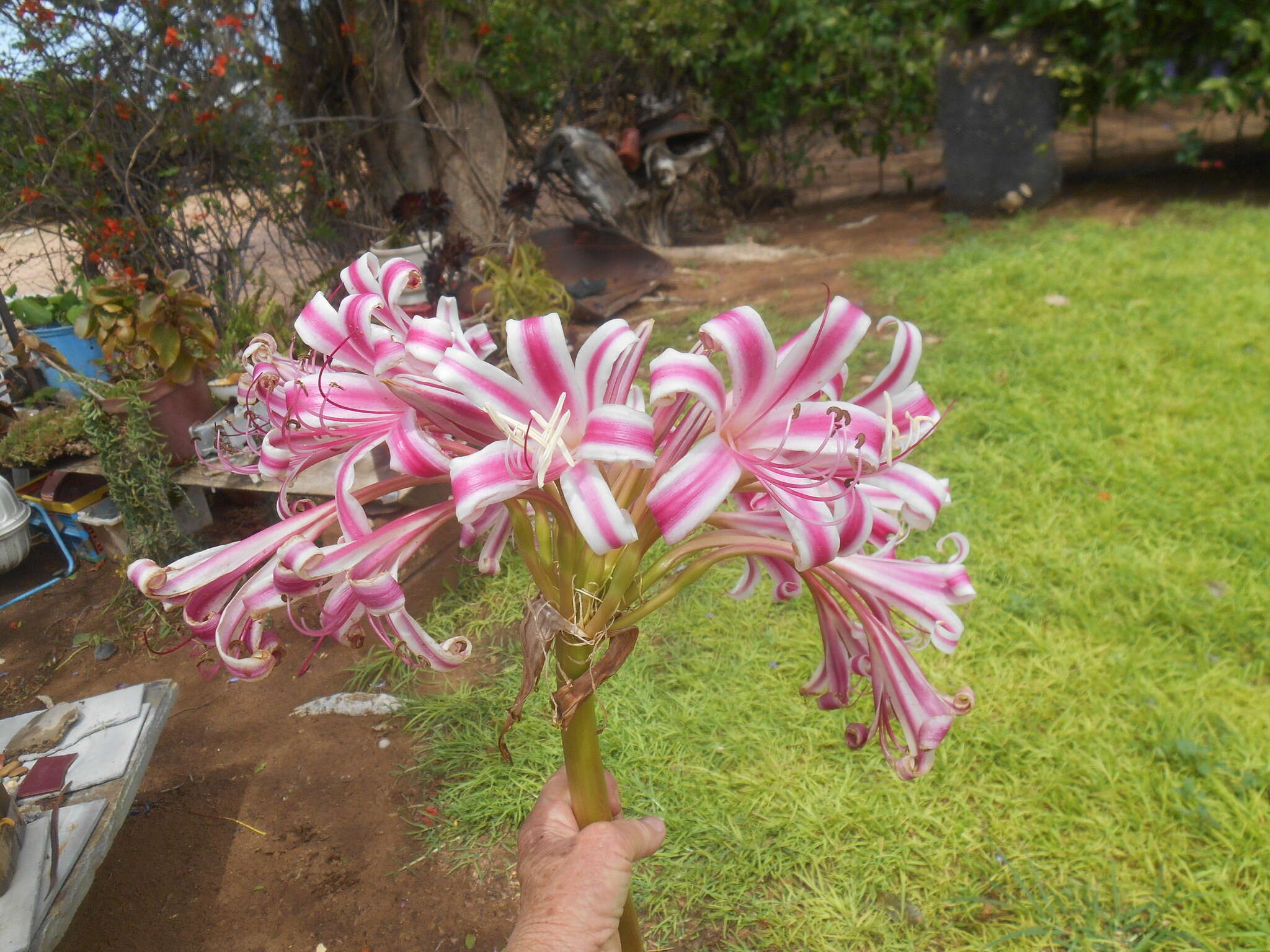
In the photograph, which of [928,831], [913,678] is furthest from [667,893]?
[913,678]

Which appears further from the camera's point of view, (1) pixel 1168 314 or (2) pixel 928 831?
(1) pixel 1168 314

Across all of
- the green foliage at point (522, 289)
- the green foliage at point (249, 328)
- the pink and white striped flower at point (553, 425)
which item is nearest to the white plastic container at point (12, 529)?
the green foliage at point (249, 328)

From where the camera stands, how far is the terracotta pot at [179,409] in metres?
3.61

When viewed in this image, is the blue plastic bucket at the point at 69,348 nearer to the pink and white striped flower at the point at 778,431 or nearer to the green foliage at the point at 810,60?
the green foliage at the point at 810,60

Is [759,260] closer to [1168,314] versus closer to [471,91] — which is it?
[471,91]

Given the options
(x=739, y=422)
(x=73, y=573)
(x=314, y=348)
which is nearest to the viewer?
(x=739, y=422)

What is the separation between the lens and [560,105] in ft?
27.1

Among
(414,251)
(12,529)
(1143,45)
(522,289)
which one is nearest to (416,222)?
(414,251)

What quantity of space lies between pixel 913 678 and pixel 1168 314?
4.81m

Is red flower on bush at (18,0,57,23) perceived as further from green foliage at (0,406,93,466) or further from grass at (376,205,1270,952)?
grass at (376,205,1270,952)

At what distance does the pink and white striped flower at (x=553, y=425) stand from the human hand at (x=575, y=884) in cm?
54

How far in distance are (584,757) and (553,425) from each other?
521 millimetres

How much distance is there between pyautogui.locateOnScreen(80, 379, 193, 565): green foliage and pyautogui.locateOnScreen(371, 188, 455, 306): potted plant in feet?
6.43

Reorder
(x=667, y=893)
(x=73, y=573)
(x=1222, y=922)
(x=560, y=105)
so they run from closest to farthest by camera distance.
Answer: (x=1222, y=922), (x=667, y=893), (x=73, y=573), (x=560, y=105)
